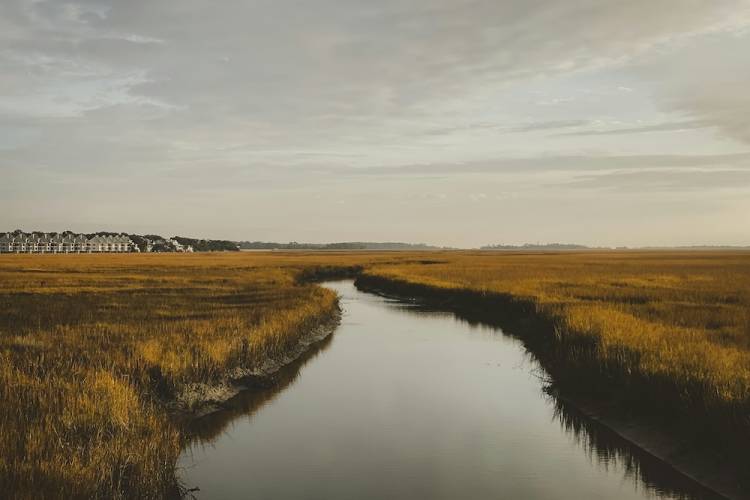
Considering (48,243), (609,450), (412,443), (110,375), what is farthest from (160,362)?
(48,243)


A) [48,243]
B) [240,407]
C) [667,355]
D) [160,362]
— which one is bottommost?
[240,407]

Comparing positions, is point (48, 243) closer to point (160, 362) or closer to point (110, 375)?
point (160, 362)

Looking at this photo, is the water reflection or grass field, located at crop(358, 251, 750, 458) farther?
the water reflection

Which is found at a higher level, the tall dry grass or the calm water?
the tall dry grass

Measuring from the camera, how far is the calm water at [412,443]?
991 centimetres

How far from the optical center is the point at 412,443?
1197cm

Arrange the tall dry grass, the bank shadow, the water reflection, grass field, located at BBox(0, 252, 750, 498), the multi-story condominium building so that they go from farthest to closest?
the multi-story condominium building, the water reflection, the bank shadow, grass field, located at BBox(0, 252, 750, 498), the tall dry grass

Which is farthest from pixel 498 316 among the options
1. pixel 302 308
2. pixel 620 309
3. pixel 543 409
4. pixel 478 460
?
pixel 478 460

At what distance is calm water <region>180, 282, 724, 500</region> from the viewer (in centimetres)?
991

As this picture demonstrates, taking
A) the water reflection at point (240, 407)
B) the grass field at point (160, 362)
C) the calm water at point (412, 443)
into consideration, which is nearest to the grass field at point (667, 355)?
the grass field at point (160, 362)

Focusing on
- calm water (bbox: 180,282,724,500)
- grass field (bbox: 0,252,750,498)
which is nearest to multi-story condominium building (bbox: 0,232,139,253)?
grass field (bbox: 0,252,750,498)

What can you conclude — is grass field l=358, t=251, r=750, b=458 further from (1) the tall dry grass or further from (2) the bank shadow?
(1) the tall dry grass

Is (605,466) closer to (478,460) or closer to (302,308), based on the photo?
(478,460)

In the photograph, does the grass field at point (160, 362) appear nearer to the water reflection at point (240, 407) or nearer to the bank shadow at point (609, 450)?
the water reflection at point (240, 407)
